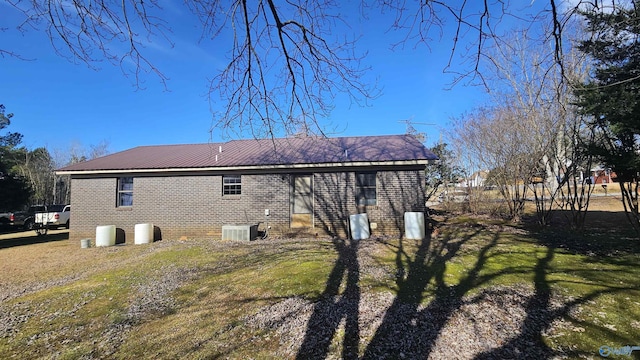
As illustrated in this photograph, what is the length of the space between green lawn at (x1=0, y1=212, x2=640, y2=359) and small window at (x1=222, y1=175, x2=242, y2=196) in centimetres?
417

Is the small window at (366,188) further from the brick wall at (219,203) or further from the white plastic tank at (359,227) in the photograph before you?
the white plastic tank at (359,227)

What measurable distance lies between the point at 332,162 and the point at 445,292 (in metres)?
7.07

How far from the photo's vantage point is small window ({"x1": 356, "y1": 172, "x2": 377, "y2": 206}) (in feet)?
39.0

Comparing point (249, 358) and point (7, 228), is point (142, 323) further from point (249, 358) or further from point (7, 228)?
point (7, 228)

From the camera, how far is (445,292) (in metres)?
5.29

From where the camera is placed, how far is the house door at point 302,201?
40.0 ft

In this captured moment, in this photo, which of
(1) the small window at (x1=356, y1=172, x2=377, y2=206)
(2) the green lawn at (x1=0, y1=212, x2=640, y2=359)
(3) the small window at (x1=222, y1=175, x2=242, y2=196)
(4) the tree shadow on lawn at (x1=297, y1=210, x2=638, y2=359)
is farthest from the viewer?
(3) the small window at (x1=222, y1=175, x2=242, y2=196)

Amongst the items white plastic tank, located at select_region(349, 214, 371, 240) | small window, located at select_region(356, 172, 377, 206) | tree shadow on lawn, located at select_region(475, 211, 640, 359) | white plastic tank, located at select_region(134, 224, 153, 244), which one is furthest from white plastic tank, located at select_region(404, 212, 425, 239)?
white plastic tank, located at select_region(134, 224, 153, 244)

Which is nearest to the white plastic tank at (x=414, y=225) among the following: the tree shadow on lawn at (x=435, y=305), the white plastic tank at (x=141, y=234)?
the tree shadow on lawn at (x=435, y=305)

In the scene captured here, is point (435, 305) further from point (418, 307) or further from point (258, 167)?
point (258, 167)

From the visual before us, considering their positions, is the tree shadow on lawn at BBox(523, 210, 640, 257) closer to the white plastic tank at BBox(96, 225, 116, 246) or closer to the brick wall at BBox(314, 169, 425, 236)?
the brick wall at BBox(314, 169, 425, 236)

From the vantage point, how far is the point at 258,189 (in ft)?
40.5

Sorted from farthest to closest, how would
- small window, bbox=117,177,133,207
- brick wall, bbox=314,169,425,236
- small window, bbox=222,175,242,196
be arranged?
1. small window, bbox=117,177,133,207
2. small window, bbox=222,175,242,196
3. brick wall, bbox=314,169,425,236

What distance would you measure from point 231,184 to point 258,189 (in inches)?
Answer: 46.6
